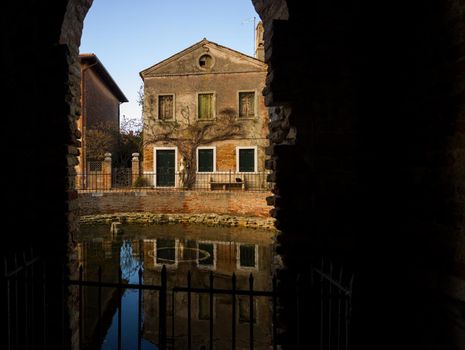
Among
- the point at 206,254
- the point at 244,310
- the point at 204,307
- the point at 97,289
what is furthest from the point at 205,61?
the point at 244,310

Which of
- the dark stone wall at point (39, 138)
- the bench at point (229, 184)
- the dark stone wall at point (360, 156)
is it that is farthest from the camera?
the bench at point (229, 184)

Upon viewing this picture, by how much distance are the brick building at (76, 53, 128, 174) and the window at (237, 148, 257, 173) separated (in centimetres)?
854

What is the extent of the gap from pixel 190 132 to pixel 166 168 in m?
2.65

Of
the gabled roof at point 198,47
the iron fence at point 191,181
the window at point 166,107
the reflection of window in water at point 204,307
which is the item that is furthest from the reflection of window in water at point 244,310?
the gabled roof at point 198,47

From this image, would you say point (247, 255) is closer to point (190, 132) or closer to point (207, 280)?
point (207, 280)

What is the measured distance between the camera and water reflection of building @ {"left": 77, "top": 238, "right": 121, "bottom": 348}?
4.65 metres

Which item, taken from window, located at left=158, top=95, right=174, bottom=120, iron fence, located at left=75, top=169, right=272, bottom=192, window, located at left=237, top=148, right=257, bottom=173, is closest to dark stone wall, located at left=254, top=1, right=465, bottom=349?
iron fence, located at left=75, top=169, right=272, bottom=192

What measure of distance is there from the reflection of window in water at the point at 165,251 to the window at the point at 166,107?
11.5 meters

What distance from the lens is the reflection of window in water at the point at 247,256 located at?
7.94 meters

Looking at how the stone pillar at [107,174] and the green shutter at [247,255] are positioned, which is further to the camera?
the stone pillar at [107,174]

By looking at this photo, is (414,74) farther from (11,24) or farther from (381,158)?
(11,24)

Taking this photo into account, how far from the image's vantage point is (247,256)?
8.67 metres

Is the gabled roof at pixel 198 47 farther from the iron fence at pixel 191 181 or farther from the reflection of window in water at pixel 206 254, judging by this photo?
the reflection of window in water at pixel 206 254

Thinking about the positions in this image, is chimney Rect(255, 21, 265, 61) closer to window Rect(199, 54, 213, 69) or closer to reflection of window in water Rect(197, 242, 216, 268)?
window Rect(199, 54, 213, 69)
